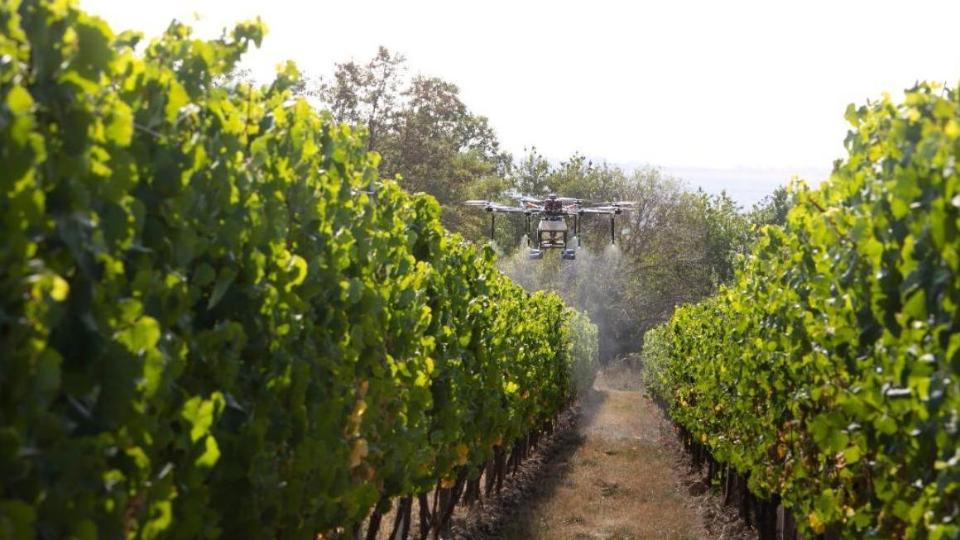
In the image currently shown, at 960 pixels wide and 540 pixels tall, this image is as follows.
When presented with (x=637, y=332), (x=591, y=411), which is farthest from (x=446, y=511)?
(x=637, y=332)

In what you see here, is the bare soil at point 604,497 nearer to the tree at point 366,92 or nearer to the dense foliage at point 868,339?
the dense foliage at point 868,339

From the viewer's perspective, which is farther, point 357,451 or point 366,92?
point 366,92

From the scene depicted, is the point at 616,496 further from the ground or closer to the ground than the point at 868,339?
closer to the ground

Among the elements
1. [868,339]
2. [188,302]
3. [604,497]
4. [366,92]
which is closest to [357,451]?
[188,302]

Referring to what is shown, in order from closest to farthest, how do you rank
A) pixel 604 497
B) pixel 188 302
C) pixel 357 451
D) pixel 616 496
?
pixel 188 302
pixel 357 451
pixel 604 497
pixel 616 496

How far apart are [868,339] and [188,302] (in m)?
3.53

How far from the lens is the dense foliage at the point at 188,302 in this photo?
9.78 feet

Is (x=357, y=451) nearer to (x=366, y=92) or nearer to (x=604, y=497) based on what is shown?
(x=604, y=497)

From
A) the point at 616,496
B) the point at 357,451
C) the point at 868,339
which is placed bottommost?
the point at 616,496

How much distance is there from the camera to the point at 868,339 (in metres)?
6.10

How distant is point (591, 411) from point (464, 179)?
15849mm

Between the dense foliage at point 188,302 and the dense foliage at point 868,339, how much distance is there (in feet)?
8.06

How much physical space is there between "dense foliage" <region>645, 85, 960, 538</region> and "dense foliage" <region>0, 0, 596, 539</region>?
246 cm

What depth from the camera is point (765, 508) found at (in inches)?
471
